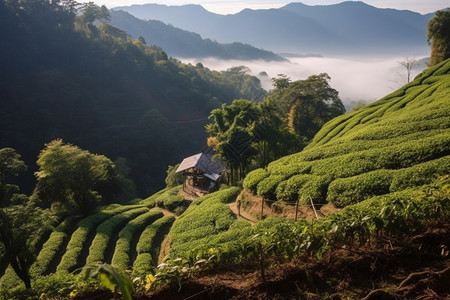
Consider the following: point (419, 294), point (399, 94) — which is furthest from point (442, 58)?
point (419, 294)

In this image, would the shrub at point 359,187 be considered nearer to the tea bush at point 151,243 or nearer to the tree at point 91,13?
the tea bush at point 151,243

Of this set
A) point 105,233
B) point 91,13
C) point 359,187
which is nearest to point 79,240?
point 105,233

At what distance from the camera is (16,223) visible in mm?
14758

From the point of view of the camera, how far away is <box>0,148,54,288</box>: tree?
1424cm

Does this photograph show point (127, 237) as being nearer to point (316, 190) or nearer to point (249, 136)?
point (249, 136)

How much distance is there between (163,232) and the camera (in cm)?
2458

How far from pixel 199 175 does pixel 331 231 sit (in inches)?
1334

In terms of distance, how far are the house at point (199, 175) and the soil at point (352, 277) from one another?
105ft

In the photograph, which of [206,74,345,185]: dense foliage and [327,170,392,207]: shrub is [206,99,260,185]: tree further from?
[327,170,392,207]: shrub

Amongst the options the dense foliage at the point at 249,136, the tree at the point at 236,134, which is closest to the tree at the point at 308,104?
the dense foliage at the point at 249,136

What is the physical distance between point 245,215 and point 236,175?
A: 16.8 m

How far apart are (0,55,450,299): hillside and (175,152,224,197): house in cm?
617

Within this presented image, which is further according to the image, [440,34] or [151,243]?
[440,34]

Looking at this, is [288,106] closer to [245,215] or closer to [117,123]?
[245,215]
